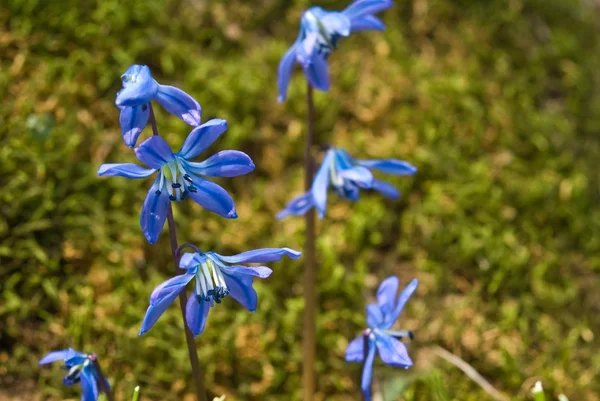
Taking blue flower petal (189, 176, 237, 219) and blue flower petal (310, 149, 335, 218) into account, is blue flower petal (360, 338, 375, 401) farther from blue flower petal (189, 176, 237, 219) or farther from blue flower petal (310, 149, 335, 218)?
blue flower petal (189, 176, 237, 219)

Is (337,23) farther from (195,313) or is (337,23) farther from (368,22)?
(195,313)

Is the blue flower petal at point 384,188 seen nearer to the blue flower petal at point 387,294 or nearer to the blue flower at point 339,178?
the blue flower at point 339,178

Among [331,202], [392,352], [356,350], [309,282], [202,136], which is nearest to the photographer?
[202,136]

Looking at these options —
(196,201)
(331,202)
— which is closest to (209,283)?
(196,201)

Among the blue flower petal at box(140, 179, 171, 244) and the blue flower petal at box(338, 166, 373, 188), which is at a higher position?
the blue flower petal at box(140, 179, 171, 244)

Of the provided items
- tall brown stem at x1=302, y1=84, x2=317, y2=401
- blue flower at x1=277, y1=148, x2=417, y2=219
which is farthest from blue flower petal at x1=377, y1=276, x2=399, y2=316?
tall brown stem at x1=302, y1=84, x2=317, y2=401

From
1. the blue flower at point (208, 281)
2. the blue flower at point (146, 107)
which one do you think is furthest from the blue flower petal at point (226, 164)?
the blue flower at point (208, 281)

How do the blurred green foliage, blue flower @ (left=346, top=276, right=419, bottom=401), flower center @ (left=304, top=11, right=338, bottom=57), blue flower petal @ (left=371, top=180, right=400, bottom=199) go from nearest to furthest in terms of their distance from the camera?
blue flower @ (left=346, top=276, right=419, bottom=401) < flower center @ (left=304, top=11, right=338, bottom=57) < blue flower petal @ (left=371, top=180, right=400, bottom=199) < the blurred green foliage
